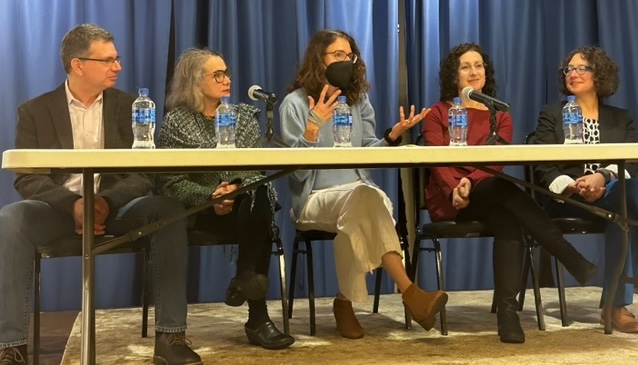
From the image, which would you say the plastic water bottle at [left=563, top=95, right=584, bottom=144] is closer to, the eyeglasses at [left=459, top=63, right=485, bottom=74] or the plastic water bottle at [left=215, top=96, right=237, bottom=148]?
the eyeglasses at [left=459, top=63, right=485, bottom=74]

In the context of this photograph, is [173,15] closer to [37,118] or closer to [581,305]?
[37,118]

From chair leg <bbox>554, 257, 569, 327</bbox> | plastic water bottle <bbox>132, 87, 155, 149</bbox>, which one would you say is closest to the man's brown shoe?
chair leg <bbox>554, 257, 569, 327</bbox>

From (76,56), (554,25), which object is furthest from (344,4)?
(76,56)

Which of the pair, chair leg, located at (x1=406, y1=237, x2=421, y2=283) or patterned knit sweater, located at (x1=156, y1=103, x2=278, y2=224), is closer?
patterned knit sweater, located at (x1=156, y1=103, x2=278, y2=224)

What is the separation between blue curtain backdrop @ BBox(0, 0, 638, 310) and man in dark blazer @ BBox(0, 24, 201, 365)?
1038 millimetres

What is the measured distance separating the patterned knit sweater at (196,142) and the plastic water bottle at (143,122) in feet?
0.79

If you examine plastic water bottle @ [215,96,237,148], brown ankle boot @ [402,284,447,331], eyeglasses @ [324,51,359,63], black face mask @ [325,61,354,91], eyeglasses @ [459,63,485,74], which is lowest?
brown ankle boot @ [402,284,447,331]

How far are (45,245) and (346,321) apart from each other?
42.0 inches

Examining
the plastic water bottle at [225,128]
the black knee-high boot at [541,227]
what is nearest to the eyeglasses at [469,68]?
the black knee-high boot at [541,227]

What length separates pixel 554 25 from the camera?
4.25 meters

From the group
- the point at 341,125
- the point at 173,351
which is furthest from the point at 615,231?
the point at 173,351

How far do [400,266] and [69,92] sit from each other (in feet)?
4.15

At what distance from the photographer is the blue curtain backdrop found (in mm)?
3684

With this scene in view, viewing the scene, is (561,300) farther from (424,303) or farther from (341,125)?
(341,125)
